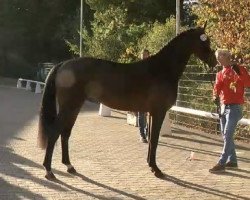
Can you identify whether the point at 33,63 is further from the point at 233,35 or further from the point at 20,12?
the point at 233,35

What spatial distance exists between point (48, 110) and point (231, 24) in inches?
188

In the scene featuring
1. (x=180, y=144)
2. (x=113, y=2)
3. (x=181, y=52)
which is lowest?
(x=180, y=144)

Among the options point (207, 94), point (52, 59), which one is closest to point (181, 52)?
point (207, 94)

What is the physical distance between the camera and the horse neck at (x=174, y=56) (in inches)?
307

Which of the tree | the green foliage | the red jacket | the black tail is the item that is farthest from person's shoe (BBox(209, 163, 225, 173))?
the green foliage

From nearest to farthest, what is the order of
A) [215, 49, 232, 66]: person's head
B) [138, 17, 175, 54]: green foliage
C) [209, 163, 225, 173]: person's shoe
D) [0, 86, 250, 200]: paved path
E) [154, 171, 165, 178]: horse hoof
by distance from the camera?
[0, 86, 250, 200]: paved path → [154, 171, 165, 178]: horse hoof → [215, 49, 232, 66]: person's head → [209, 163, 225, 173]: person's shoe → [138, 17, 175, 54]: green foliage

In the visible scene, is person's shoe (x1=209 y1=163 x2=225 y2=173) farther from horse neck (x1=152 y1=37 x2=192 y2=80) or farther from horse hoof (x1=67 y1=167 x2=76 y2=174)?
horse hoof (x1=67 y1=167 x2=76 y2=174)

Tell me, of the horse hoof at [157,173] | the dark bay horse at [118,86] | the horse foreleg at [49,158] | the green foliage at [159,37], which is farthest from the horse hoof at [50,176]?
the green foliage at [159,37]

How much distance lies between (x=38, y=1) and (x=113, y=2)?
809 inches

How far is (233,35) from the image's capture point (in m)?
10.5

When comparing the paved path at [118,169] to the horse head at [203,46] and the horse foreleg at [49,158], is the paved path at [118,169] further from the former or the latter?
the horse head at [203,46]

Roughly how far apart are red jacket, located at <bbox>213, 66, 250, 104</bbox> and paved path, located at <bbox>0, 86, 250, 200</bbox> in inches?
45.8

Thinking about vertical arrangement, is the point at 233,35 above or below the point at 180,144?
above

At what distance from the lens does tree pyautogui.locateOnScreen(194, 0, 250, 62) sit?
1003 centimetres
